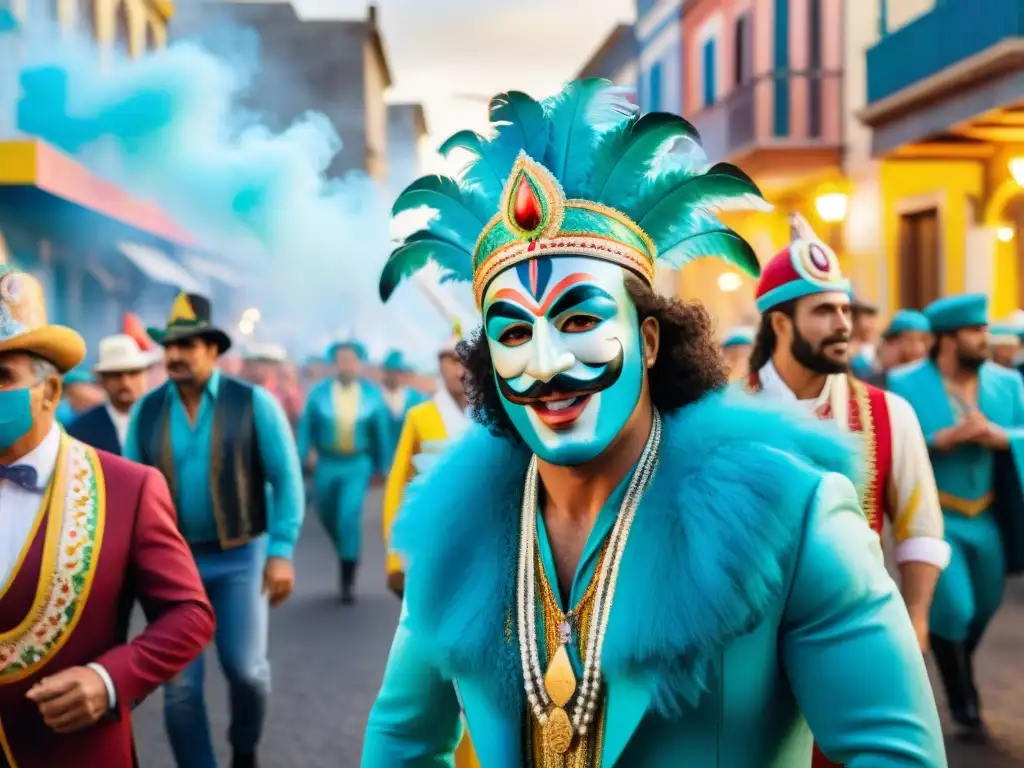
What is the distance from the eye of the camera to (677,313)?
2494 millimetres

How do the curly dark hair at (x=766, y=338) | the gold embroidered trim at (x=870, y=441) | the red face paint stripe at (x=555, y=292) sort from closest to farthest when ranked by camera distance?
the red face paint stripe at (x=555, y=292) → the gold embroidered trim at (x=870, y=441) → the curly dark hair at (x=766, y=338)

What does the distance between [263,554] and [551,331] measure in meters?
4.19

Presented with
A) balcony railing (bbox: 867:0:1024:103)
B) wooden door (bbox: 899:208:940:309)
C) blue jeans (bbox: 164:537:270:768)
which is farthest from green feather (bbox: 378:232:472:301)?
wooden door (bbox: 899:208:940:309)

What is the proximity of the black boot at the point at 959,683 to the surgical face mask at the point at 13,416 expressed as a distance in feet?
14.6

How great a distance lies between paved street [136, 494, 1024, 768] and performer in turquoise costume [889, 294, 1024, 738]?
18.7 inches

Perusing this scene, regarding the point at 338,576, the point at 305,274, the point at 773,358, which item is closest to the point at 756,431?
the point at 773,358

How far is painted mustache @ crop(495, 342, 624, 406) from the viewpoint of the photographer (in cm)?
230

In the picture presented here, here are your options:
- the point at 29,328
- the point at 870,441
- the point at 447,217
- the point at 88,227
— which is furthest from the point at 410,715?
the point at 88,227

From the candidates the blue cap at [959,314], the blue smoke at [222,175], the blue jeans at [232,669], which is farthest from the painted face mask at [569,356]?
the blue cap at [959,314]

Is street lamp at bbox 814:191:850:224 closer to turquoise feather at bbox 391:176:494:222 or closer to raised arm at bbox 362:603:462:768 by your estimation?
turquoise feather at bbox 391:176:494:222

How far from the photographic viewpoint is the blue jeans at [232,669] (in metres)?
5.54

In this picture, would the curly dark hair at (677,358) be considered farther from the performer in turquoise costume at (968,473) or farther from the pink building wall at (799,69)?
the pink building wall at (799,69)

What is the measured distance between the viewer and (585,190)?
94.1 inches

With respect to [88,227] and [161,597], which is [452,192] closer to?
[161,597]
